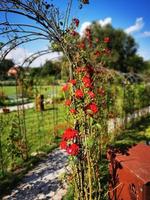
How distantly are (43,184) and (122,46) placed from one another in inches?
1678

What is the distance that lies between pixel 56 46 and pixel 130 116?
715 centimetres

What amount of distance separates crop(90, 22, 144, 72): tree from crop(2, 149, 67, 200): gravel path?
37.9 metres

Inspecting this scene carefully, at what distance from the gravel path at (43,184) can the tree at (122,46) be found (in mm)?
37925

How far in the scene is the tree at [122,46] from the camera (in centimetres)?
4334

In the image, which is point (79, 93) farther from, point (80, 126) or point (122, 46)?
point (122, 46)

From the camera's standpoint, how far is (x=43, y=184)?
5.20 m

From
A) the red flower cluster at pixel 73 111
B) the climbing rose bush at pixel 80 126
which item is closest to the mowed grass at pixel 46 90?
the climbing rose bush at pixel 80 126

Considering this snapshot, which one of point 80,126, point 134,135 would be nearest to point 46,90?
point 134,135

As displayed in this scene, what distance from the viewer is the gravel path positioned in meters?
4.77

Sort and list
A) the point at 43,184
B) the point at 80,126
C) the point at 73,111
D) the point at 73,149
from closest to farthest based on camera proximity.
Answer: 1. the point at 73,149
2. the point at 73,111
3. the point at 80,126
4. the point at 43,184

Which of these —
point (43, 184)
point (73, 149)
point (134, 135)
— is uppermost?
point (73, 149)

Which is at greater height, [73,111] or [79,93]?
[79,93]

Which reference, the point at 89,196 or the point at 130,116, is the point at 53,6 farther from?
the point at 130,116

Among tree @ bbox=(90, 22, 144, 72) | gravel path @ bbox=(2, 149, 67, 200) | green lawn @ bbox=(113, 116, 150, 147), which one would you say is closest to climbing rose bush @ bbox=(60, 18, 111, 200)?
gravel path @ bbox=(2, 149, 67, 200)
